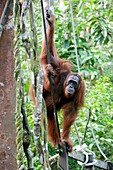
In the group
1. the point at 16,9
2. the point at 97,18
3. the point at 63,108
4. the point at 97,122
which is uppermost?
the point at 97,18

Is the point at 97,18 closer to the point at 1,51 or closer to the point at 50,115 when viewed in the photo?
the point at 50,115

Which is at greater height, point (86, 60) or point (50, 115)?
point (86, 60)

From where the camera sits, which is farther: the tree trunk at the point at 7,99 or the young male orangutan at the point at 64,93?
the young male orangutan at the point at 64,93

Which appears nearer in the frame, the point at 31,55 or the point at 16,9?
the point at 16,9

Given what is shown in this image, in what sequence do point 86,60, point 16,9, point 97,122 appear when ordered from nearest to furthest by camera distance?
point 16,9, point 86,60, point 97,122

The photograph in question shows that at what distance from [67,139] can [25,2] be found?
6.22 feet

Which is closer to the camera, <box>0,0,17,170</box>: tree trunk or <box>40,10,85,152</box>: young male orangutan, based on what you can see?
<box>0,0,17,170</box>: tree trunk

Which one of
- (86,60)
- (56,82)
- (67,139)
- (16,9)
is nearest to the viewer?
(16,9)

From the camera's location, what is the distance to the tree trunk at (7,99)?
1008 mm

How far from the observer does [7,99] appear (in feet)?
3.45

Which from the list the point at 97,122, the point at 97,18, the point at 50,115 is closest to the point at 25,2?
the point at 50,115

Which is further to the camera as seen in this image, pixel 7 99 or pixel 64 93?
pixel 64 93

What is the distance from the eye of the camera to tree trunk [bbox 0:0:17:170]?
3.31 ft

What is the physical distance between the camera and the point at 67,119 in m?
2.96
